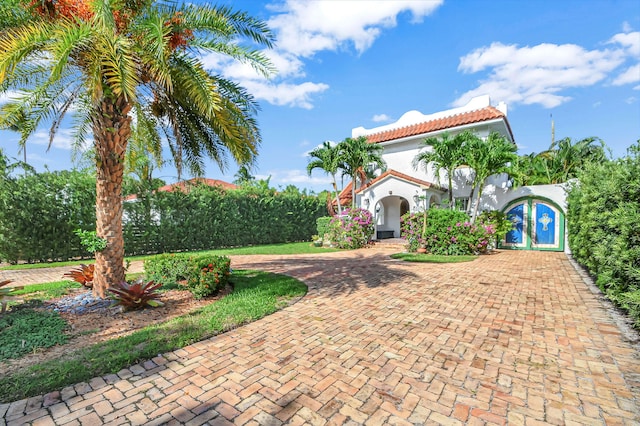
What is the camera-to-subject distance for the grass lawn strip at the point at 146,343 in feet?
10.8

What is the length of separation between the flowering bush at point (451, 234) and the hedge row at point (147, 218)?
1067 cm

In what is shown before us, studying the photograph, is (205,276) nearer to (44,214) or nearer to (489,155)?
(44,214)

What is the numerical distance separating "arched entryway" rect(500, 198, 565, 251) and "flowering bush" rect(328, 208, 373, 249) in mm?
7859

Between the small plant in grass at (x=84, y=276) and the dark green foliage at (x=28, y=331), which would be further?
the small plant in grass at (x=84, y=276)

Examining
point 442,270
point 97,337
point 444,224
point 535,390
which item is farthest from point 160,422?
point 444,224

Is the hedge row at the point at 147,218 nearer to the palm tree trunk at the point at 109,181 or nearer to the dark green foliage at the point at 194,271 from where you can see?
the dark green foliage at the point at 194,271

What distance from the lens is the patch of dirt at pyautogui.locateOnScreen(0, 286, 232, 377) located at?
13.2ft

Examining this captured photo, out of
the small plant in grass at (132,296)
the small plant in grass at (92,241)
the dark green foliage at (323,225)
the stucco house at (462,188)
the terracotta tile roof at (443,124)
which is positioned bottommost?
the small plant in grass at (132,296)

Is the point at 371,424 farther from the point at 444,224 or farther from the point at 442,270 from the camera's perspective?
the point at 444,224

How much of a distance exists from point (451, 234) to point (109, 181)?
13.7m

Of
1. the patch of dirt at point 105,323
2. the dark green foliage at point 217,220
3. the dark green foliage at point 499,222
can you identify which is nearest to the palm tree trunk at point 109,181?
the patch of dirt at point 105,323

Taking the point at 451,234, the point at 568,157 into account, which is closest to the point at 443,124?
the point at 451,234

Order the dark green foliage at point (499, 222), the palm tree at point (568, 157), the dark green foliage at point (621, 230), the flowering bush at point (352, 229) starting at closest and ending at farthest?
the dark green foliage at point (621, 230)
the dark green foliage at point (499, 222)
the flowering bush at point (352, 229)
the palm tree at point (568, 157)

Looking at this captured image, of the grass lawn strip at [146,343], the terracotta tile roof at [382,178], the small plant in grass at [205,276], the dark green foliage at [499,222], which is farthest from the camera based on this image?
the terracotta tile roof at [382,178]
